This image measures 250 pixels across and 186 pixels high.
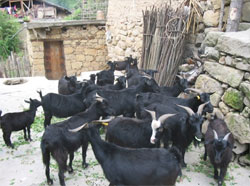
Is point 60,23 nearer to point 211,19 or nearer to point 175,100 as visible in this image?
point 211,19

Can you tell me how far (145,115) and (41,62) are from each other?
28.9ft

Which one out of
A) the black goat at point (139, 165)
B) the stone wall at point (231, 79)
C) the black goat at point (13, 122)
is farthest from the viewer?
the black goat at point (13, 122)

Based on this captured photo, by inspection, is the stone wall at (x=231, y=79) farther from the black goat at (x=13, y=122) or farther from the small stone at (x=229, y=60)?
the black goat at (x=13, y=122)

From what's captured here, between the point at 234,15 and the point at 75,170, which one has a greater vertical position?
the point at 234,15

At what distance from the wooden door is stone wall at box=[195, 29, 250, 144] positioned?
884cm

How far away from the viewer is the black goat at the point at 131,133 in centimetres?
416

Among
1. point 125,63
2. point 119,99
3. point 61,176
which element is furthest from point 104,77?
point 61,176

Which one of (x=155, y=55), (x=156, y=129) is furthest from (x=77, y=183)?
(x=155, y=55)

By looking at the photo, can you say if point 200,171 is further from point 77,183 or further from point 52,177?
point 52,177

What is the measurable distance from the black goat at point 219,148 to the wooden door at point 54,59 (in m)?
9.77

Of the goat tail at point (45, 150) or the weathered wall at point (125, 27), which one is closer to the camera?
the goat tail at point (45, 150)

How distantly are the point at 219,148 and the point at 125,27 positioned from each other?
794cm

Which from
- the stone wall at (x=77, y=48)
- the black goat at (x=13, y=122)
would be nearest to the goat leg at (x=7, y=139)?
the black goat at (x=13, y=122)

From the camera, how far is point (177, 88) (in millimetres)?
6109
